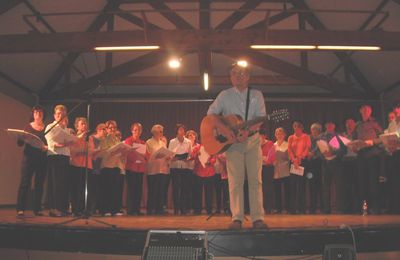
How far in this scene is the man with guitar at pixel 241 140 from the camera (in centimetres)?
393

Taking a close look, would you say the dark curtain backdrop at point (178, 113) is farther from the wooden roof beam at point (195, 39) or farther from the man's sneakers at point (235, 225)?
the man's sneakers at point (235, 225)

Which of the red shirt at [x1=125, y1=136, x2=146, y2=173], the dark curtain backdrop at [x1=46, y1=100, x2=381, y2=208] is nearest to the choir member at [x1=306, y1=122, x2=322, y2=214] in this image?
the red shirt at [x1=125, y1=136, x2=146, y2=173]

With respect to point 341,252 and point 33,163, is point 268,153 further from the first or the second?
point 341,252

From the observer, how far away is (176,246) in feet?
9.89

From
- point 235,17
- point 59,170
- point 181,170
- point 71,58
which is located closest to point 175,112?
point 71,58

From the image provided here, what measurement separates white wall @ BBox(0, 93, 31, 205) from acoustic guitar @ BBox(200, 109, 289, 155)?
7.76m

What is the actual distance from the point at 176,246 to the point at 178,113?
955 cm

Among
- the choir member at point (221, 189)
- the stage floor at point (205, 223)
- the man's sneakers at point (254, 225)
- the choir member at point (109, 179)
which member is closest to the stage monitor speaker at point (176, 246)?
the stage floor at point (205, 223)

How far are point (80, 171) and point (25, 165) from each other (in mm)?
917

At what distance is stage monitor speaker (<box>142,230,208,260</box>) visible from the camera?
2930 mm

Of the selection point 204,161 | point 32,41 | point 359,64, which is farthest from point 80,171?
point 359,64

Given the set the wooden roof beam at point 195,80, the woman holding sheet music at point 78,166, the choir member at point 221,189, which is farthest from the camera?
the wooden roof beam at point 195,80

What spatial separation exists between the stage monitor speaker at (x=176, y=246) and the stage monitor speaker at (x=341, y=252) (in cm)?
100

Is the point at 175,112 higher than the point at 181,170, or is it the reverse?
the point at 175,112
